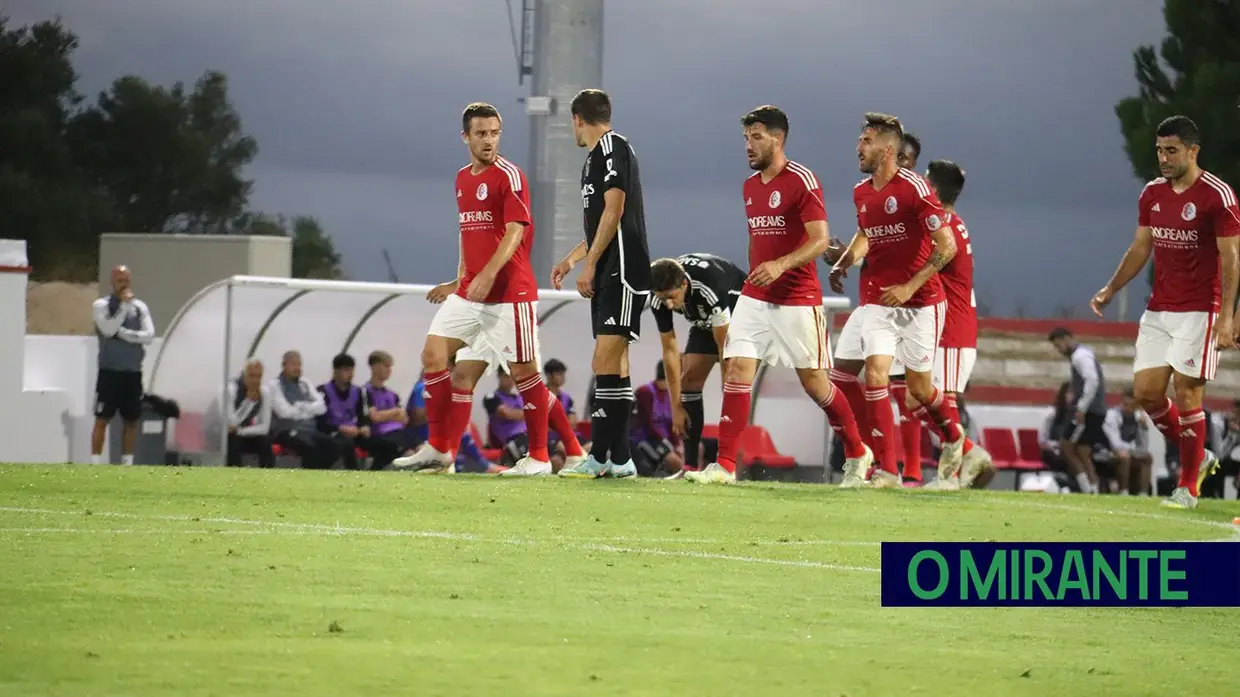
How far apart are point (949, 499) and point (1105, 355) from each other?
23.7 metres

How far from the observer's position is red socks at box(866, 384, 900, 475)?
1309 centimetres

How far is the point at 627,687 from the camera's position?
4.95 meters

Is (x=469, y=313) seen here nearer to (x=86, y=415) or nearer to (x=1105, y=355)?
(x=86, y=415)

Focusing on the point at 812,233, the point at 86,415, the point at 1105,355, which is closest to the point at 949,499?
the point at 812,233

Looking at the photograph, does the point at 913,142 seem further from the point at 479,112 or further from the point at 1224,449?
the point at 1224,449

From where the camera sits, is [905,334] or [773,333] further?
[905,334]

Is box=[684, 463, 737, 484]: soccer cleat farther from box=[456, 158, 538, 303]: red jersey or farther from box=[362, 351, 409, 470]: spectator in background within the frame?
box=[362, 351, 409, 470]: spectator in background

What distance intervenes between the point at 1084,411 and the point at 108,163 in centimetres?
3932

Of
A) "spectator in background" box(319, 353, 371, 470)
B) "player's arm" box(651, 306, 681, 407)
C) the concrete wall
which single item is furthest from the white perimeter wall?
"player's arm" box(651, 306, 681, 407)

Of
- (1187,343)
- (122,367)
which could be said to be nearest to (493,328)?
(1187,343)

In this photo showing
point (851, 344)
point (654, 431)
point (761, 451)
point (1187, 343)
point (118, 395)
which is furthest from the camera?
point (761, 451)

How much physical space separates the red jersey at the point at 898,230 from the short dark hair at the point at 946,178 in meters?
1.25

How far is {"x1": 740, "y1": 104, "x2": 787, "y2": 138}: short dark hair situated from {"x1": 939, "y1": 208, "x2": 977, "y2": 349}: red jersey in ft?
7.75

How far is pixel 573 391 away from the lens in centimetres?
2095
